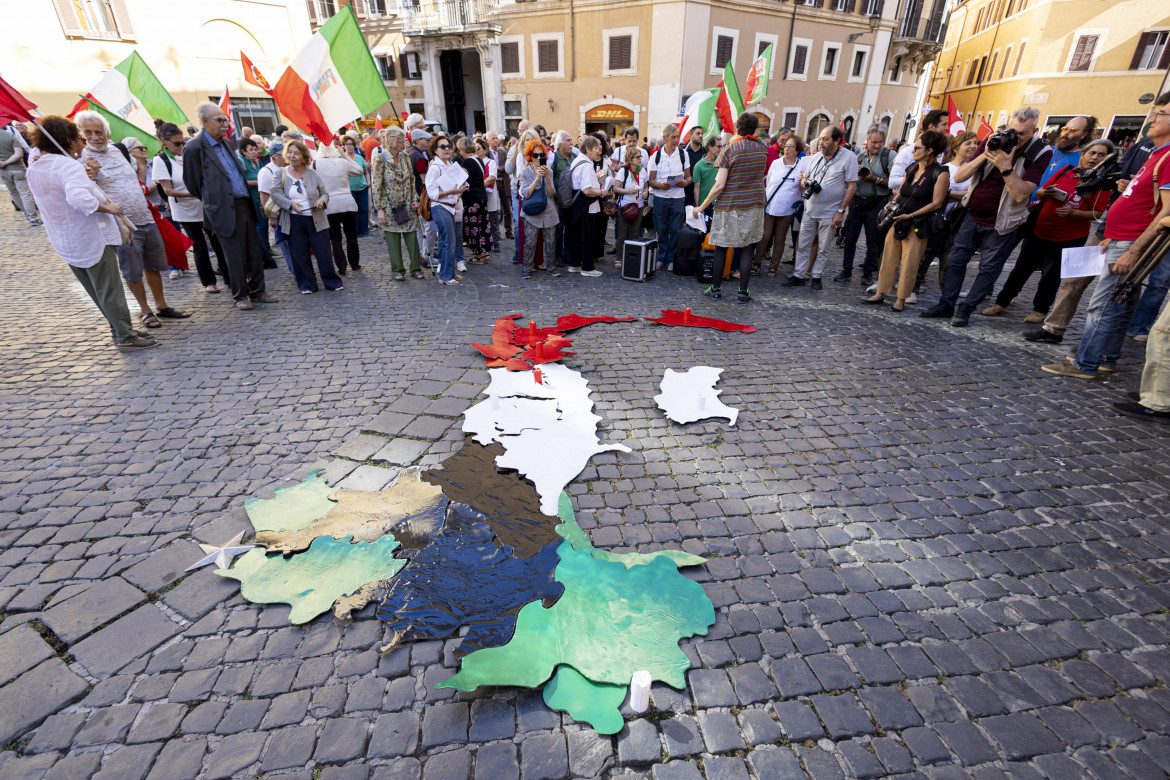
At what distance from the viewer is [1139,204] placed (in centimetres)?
445

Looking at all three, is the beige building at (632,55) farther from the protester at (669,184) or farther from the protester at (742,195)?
the protester at (742,195)

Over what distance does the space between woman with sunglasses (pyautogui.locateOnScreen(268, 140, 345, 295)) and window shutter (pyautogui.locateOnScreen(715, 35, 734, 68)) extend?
2343 centimetres

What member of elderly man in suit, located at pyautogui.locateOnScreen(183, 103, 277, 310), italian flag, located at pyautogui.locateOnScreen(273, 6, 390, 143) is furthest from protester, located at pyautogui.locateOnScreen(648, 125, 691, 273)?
elderly man in suit, located at pyautogui.locateOnScreen(183, 103, 277, 310)

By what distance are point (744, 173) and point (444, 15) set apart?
28.1 metres

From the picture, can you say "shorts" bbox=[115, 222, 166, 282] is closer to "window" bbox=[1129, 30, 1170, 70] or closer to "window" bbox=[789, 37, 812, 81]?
"window" bbox=[789, 37, 812, 81]

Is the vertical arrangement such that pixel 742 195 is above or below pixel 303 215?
above

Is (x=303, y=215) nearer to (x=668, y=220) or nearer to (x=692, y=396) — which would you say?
(x=668, y=220)

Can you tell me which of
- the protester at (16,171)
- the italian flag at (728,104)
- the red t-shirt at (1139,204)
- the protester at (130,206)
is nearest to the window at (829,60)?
the italian flag at (728,104)

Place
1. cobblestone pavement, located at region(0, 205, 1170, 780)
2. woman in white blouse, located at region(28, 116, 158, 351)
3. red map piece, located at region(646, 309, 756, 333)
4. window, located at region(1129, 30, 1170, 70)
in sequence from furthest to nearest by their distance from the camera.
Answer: window, located at region(1129, 30, 1170, 70)
red map piece, located at region(646, 309, 756, 333)
woman in white blouse, located at region(28, 116, 158, 351)
cobblestone pavement, located at region(0, 205, 1170, 780)

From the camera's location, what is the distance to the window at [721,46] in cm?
2438

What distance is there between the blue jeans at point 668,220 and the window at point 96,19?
23.3 m

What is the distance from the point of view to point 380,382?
15.8 feet

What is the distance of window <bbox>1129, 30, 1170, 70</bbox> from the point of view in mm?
22812

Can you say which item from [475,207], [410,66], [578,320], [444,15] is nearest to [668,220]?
[475,207]
